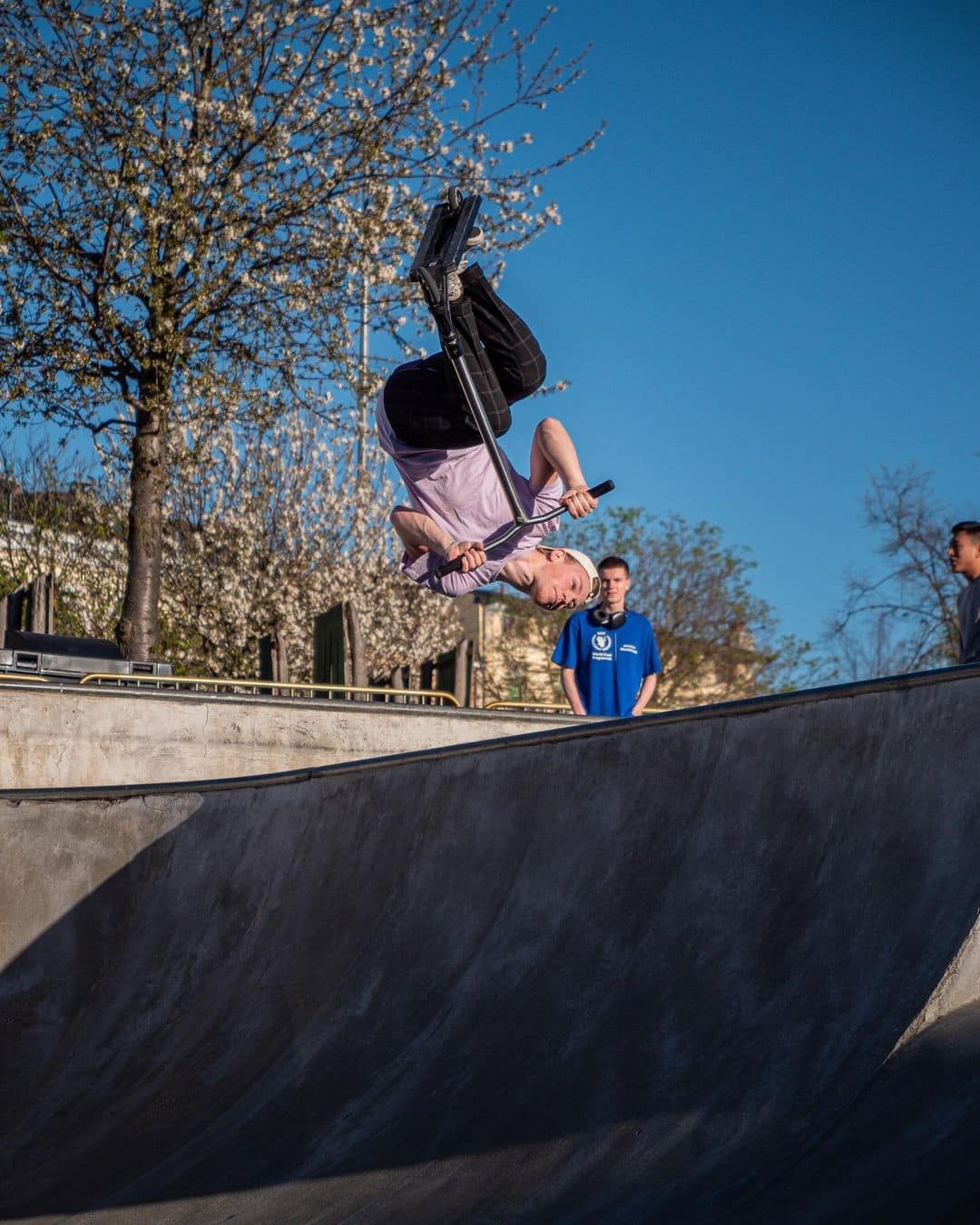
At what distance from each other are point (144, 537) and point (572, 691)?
617 cm

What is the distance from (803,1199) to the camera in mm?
2768

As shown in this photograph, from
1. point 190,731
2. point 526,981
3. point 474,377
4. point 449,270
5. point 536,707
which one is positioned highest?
point 449,270

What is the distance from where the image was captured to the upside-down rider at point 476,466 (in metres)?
4.81

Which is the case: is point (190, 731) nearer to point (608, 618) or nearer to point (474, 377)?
point (608, 618)

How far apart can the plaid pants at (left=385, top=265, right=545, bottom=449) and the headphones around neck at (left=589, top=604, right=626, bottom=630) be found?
3.98 m

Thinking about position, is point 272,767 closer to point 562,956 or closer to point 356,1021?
point 356,1021

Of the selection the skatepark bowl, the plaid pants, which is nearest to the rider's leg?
the plaid pants

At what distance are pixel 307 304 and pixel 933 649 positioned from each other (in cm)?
2002

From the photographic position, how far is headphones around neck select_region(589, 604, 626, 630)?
8969 mm

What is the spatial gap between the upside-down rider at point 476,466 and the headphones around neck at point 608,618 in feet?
11.1

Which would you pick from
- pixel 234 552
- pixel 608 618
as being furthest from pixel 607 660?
pixel 234 552

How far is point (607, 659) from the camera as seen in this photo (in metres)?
9.07

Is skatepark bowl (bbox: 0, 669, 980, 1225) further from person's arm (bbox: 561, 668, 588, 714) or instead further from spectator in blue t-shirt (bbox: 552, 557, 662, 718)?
spectator in blue t-shirt (bbox: 552, 557, 662, 718)

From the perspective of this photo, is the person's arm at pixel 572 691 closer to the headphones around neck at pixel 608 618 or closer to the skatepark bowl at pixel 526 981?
the headphones around neck at pixel 608 618
